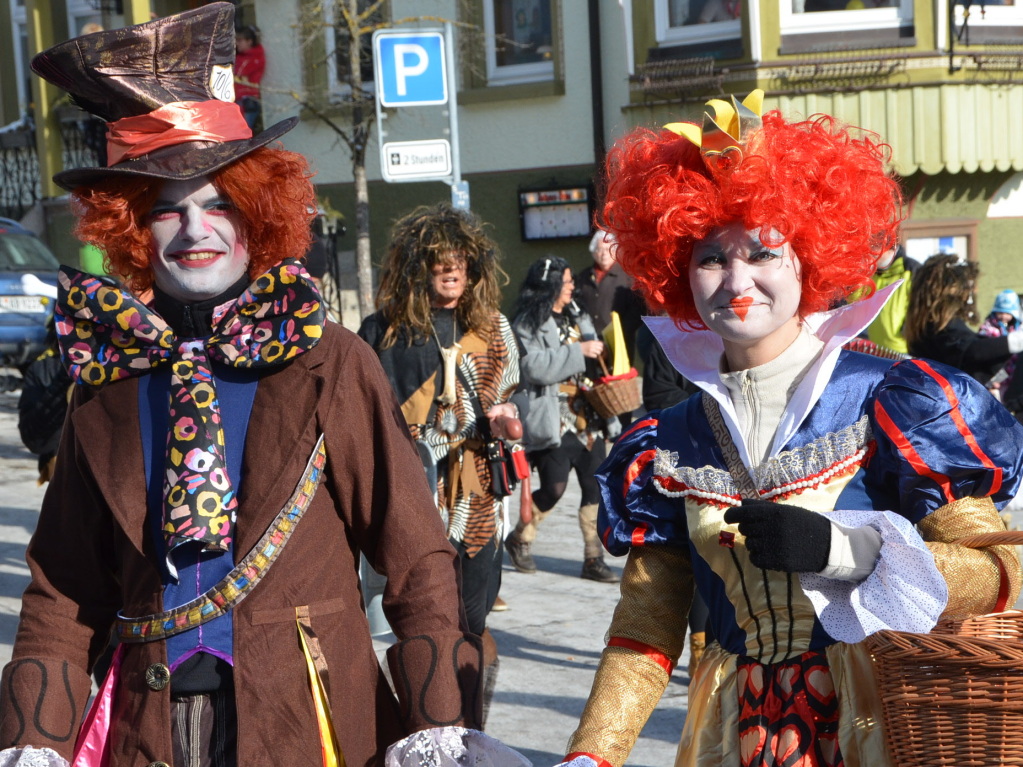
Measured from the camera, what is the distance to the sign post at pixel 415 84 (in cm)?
792

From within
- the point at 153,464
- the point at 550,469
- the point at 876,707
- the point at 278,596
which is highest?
the point at 153,464

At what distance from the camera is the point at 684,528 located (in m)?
2.54

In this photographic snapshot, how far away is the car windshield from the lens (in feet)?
47.8

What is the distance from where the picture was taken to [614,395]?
7.08m

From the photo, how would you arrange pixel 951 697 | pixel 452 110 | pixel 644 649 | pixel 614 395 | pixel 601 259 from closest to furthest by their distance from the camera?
pixel 951 697
pixel 644 649
pixel 614 395
pixel 452 110
pixel 601 259

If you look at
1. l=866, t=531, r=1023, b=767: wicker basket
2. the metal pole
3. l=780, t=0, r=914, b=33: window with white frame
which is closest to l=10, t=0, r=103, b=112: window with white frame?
l=780, t=0, r=914, b=33: window with white frame

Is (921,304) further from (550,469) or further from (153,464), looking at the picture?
(153,464)

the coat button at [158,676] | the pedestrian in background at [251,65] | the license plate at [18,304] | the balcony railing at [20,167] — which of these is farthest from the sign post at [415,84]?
the balcony railing at [20,167]

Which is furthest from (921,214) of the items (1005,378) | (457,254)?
(457,254)

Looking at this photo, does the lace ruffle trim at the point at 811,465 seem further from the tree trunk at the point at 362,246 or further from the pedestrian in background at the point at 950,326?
the tree trunk at the point at 362,246

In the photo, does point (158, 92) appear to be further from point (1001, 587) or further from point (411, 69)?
A: point (411, 69)

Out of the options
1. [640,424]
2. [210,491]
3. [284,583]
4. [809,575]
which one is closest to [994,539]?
[809,575]

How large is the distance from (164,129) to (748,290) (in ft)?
3.67

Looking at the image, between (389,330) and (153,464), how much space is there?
2.82 metres
